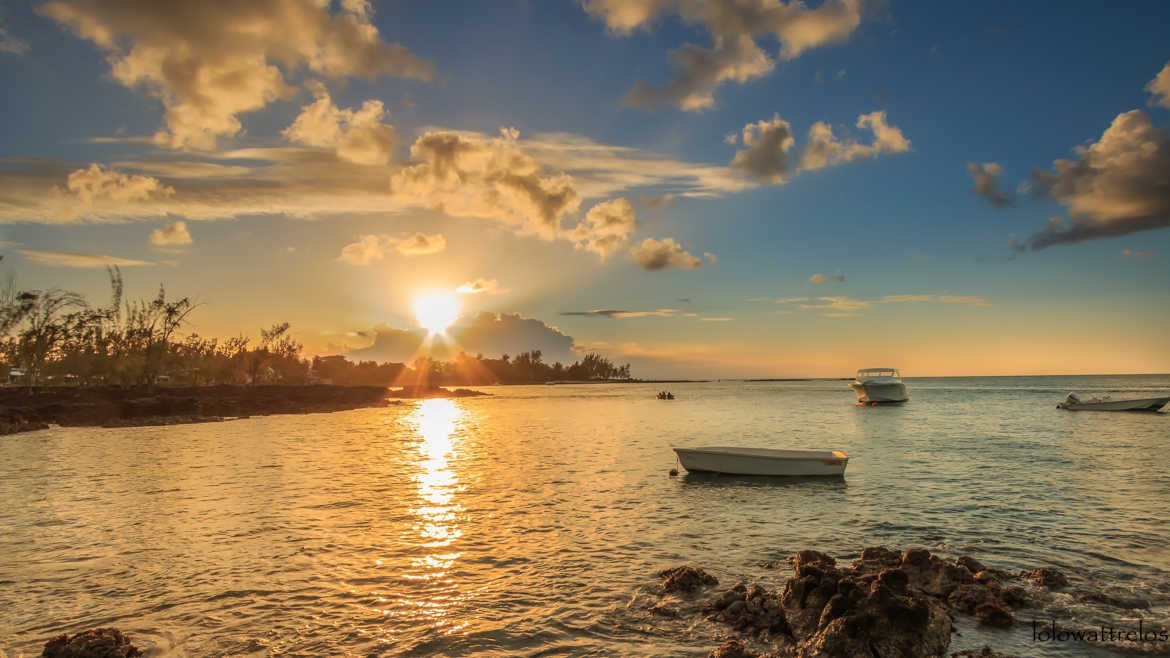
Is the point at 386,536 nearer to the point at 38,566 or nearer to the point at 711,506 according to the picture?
the point at 38,566

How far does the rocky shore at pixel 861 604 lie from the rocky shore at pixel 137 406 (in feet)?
221

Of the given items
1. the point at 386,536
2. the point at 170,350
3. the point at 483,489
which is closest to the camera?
the point at 386,536

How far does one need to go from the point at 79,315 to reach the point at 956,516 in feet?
393

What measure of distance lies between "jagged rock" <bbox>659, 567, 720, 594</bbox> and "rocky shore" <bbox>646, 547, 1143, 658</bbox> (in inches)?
0.9

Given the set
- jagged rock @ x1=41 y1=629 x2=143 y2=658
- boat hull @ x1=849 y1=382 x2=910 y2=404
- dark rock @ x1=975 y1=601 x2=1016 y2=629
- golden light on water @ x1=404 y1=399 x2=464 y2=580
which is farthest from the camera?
boat hull @ x1=849 y1=382 x2=910 y2=404

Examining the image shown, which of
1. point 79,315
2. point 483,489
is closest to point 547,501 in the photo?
point 483,489

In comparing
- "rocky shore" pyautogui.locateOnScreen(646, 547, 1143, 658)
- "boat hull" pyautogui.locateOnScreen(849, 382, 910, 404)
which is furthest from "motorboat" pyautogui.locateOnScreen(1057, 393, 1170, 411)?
"rocky shore" pyautogui.locateOnScreen(646, 547, 1143, 658)

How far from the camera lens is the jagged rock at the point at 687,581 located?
1326 centimetres

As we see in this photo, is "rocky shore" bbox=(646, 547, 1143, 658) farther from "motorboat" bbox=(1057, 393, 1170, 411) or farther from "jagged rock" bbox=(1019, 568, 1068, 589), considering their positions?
"motorboat" bbox=(1057, 393, 1170, 411)

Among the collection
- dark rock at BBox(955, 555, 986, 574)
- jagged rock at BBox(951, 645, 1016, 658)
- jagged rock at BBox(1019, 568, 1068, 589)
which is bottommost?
jagged rock at BBox(1019, 568, 1068, 589)

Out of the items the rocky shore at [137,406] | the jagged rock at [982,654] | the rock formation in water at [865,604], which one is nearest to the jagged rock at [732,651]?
the rock formation in water at [865,604]

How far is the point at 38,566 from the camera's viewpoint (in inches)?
608

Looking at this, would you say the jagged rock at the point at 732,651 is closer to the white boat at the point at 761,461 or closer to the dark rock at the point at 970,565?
the dark rock at the point at 970,565

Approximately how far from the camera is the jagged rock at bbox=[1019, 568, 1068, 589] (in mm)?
13508
